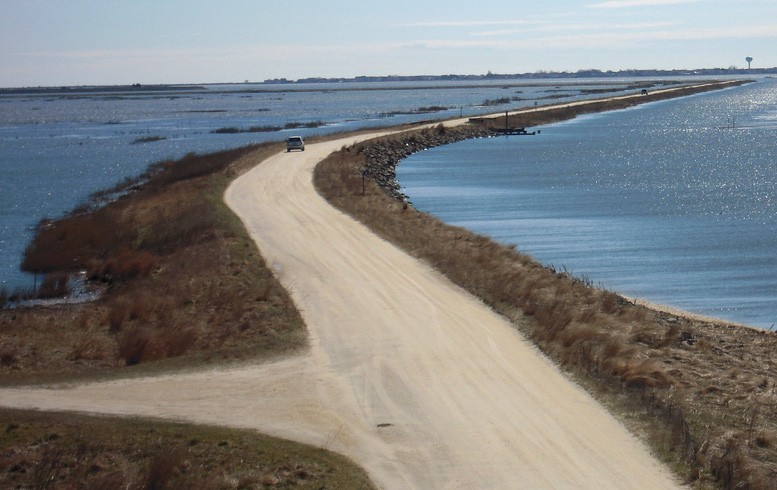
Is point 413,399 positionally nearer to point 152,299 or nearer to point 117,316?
point 117,316

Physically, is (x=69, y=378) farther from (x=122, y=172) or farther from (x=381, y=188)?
→ (x=122, y=172)

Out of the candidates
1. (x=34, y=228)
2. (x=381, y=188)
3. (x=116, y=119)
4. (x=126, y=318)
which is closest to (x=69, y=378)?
(x=126, y=318)

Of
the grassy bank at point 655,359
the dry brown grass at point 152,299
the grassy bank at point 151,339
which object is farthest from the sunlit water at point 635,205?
the grassy bank at point 151,339

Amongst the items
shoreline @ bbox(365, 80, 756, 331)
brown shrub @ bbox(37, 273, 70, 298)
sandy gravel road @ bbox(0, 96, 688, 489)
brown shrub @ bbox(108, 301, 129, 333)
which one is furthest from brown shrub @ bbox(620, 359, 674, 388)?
brown shrub @ bbox(37, 273, 70, 298)

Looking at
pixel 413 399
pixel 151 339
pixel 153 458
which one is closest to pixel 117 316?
pixel 151 339

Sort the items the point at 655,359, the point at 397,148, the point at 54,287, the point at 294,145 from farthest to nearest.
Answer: the point at 397,148
the point at 294,145
the point at 54,287
the point at 655,359

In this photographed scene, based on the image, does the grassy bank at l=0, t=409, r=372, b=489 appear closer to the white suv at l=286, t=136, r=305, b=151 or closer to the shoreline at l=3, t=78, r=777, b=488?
the shoreline at l=3, t=78, r=777, b=488
